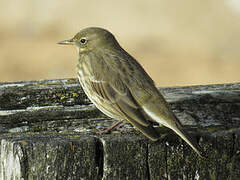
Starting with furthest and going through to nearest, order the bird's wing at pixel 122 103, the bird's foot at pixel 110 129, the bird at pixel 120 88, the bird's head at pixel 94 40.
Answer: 1. the bird's head at pixel 94 40
2. the bird at pixel 120 88
3. the bird's wing at pixel 122 103
4. the bird's foot at pixel 110 129

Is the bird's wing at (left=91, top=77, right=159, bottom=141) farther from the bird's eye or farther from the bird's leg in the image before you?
the bird's eye

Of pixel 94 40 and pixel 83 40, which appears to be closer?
pixel 94 40

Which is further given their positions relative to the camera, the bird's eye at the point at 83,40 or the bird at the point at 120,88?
the bird's eye at the point at 83,40

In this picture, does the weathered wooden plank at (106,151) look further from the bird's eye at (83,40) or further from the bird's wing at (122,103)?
the bird's eye at (83,40)

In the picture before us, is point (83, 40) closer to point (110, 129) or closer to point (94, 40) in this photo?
point (94, 40)

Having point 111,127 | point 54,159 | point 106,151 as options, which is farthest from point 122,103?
point 54,159

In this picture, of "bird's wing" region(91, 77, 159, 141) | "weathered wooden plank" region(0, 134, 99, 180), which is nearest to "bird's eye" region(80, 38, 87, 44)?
"bird's wing" region(91, 77, 159, 141)

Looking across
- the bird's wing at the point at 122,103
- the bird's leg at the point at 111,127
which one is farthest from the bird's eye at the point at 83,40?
the bird's leg at the point at 111,127

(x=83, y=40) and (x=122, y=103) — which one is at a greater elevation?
(x=83, y=40)
